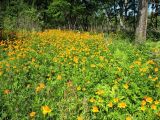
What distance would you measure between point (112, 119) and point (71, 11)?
1001 inches

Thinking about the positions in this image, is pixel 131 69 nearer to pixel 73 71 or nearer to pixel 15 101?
pixel 73 71

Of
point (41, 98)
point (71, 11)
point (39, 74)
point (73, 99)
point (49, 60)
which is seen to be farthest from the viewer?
point (71, 11)

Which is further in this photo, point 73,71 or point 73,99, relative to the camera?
point 73,71

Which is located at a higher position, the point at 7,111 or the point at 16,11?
the point at 16,11

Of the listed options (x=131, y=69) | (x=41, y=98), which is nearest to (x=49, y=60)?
(x=131, y=69)

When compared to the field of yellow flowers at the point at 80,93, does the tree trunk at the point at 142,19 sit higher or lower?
higher

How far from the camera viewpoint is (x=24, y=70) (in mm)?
6152

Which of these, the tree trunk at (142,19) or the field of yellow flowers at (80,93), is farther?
the tree trunk at (142,19)

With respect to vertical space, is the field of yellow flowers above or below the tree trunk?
below

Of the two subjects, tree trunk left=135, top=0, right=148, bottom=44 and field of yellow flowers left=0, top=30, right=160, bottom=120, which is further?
tree trunk left=135, top=0, right=148, bottom=44

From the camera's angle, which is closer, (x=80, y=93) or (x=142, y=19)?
(x=80, y=93)

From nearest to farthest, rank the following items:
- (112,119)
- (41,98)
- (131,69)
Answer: (112,119)
(41,98)
(131,69)

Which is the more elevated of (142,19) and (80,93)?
(142,19)

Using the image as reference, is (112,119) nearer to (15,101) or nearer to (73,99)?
(73,99)
